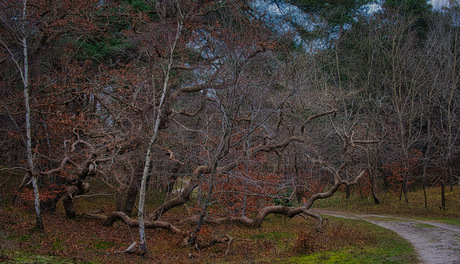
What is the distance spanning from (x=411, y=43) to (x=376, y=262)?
73.5ft

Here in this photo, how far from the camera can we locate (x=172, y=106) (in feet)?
58.7

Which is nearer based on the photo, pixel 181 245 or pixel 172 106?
pixel 181 245

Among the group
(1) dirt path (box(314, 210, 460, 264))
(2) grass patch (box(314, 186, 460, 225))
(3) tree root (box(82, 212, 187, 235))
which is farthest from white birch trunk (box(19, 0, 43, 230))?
(2) grass patch (box(314, 186, 460, 225))

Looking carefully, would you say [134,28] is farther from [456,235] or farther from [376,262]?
[456,235]

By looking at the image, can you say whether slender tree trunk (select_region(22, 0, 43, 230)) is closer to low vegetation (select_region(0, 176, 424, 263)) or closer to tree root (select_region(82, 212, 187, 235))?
low vegetation (select_region(0, 176, 424, 263))

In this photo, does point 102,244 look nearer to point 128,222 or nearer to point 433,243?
point 128,222

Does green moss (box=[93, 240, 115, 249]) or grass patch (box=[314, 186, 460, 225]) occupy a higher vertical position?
grass patch (box=[314, 186, 460, 225])

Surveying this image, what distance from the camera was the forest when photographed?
11789 mm

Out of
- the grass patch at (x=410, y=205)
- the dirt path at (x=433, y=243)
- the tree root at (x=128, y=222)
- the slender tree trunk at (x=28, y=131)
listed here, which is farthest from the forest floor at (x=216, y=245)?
the grass patch at (x=410, y=205)

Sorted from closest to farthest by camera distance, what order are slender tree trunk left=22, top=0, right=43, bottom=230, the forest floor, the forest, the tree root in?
the forest floor
slender tree trunk left=22, top=0, right=43, bottom=230
the forest
the tree root

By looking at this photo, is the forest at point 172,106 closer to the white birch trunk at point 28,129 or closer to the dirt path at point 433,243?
the white birch trunk at point 28,129

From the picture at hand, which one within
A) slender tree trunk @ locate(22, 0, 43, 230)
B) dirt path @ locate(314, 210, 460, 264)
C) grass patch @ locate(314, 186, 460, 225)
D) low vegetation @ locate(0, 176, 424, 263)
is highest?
slender tree trunk @ locate(22, 0, 43, 230)

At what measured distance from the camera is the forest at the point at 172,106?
11789 millimetres

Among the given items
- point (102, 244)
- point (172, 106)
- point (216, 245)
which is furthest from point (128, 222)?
point (172, 106)
